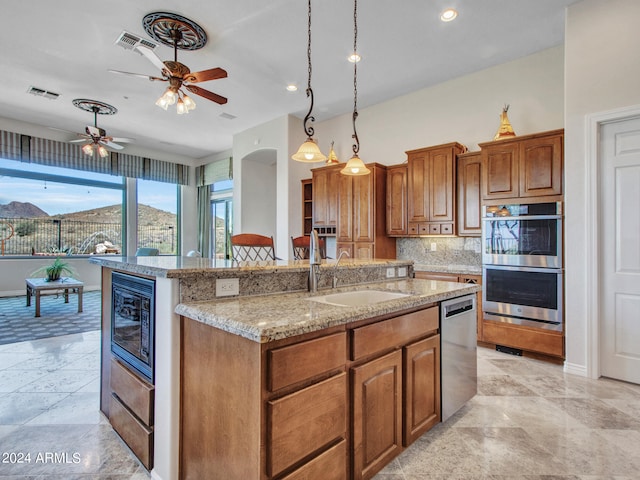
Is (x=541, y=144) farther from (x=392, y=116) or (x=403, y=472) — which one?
(x=403, y=472)

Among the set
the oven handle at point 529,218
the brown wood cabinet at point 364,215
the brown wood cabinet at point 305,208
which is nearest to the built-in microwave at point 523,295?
the oven handle at point 529,218

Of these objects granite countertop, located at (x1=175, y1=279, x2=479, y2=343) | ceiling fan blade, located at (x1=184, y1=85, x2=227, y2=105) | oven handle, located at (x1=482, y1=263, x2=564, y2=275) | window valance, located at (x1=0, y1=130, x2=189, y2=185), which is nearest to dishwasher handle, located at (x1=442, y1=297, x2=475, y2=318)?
granite countertop, located at (x1=175, y1=279, x2=479, y2=343)

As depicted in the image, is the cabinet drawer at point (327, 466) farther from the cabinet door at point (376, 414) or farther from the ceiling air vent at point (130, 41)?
the ceiling air vent at point (130, 41)

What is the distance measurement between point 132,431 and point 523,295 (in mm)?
3636

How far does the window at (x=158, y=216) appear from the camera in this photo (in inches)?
337

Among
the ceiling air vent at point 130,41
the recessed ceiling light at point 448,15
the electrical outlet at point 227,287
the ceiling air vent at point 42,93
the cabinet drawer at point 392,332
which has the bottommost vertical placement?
the cabinet drawer at point 392,332

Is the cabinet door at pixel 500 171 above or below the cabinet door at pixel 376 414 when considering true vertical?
above

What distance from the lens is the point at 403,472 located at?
1.76m

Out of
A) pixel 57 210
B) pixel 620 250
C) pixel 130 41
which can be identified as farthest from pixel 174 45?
pixel 57 210

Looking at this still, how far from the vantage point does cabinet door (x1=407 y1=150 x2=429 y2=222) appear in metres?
4.46

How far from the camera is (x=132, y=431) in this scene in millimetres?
1843

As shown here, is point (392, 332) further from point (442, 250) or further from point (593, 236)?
point (442, 250)

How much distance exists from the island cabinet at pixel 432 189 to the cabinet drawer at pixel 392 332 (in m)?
2.53

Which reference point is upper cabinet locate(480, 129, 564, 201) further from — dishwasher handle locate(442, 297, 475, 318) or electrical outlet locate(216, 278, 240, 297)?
electrical outlet locate(216, 278, 240, 297)
